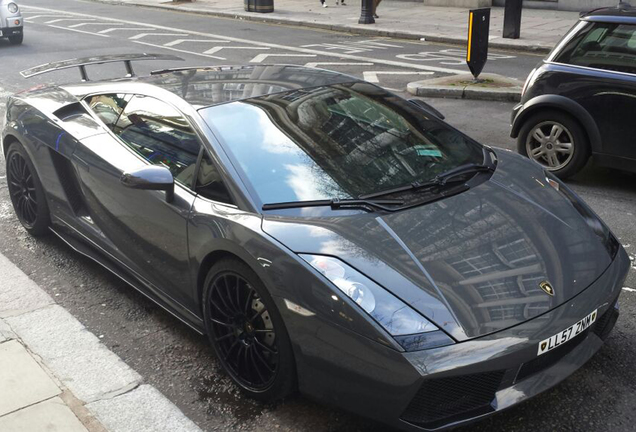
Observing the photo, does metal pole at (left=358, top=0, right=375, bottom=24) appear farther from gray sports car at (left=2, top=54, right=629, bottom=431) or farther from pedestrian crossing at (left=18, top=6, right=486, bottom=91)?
gray sports car at (left=2, top=54, right=629, bottom=431)

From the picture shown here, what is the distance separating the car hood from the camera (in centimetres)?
313

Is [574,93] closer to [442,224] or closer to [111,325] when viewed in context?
[442,224]

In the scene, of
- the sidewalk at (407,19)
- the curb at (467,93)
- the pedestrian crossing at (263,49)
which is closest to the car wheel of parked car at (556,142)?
the curb at (467,93)

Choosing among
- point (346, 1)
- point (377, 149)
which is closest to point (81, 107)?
point (377, 149)

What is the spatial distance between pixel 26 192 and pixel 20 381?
215 centimetres

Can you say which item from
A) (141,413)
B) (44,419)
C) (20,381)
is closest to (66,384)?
(20,381)

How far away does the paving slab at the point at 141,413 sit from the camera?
3.47 metres

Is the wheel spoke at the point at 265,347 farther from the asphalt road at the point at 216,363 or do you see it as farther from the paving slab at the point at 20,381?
the paving slab at the point at 20,381

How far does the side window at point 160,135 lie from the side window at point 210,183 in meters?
0.08

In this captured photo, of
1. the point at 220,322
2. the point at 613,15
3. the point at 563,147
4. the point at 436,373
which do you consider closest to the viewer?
the point at 436,373

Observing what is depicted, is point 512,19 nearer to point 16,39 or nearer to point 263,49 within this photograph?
point 263,49

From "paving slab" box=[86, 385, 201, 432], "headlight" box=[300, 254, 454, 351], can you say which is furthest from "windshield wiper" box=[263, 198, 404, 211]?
"paving slab" box=[86, 385, 201, 432]

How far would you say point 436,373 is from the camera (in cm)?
291

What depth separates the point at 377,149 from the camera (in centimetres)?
404
